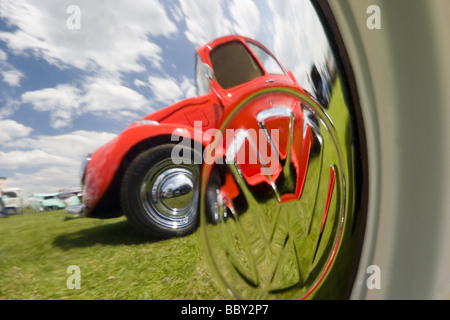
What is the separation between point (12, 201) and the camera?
462 millimetres

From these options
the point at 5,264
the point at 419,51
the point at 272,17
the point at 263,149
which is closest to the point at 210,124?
the point at 263,149

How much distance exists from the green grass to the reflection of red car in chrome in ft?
0.10

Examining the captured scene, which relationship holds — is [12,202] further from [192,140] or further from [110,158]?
[192,140]

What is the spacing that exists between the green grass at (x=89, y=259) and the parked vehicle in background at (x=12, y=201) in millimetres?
11

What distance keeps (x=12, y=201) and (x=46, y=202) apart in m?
0.04

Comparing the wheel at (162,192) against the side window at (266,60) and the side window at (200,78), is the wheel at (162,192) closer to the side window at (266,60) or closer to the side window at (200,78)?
the side window at (200,78)

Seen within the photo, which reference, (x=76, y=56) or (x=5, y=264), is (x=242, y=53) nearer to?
(x=76, y=56)

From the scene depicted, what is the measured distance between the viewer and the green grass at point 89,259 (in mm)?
472

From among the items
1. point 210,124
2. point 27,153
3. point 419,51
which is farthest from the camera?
point 419,51

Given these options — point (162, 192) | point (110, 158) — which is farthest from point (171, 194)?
point (110, 158)

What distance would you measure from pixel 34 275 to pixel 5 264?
4cm

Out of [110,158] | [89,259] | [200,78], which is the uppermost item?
[200,78]

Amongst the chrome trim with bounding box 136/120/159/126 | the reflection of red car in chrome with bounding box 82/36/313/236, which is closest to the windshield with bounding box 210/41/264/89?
the reflection of red car in chrome with bounding box 82/36/313/236

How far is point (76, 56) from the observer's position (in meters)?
0.48
